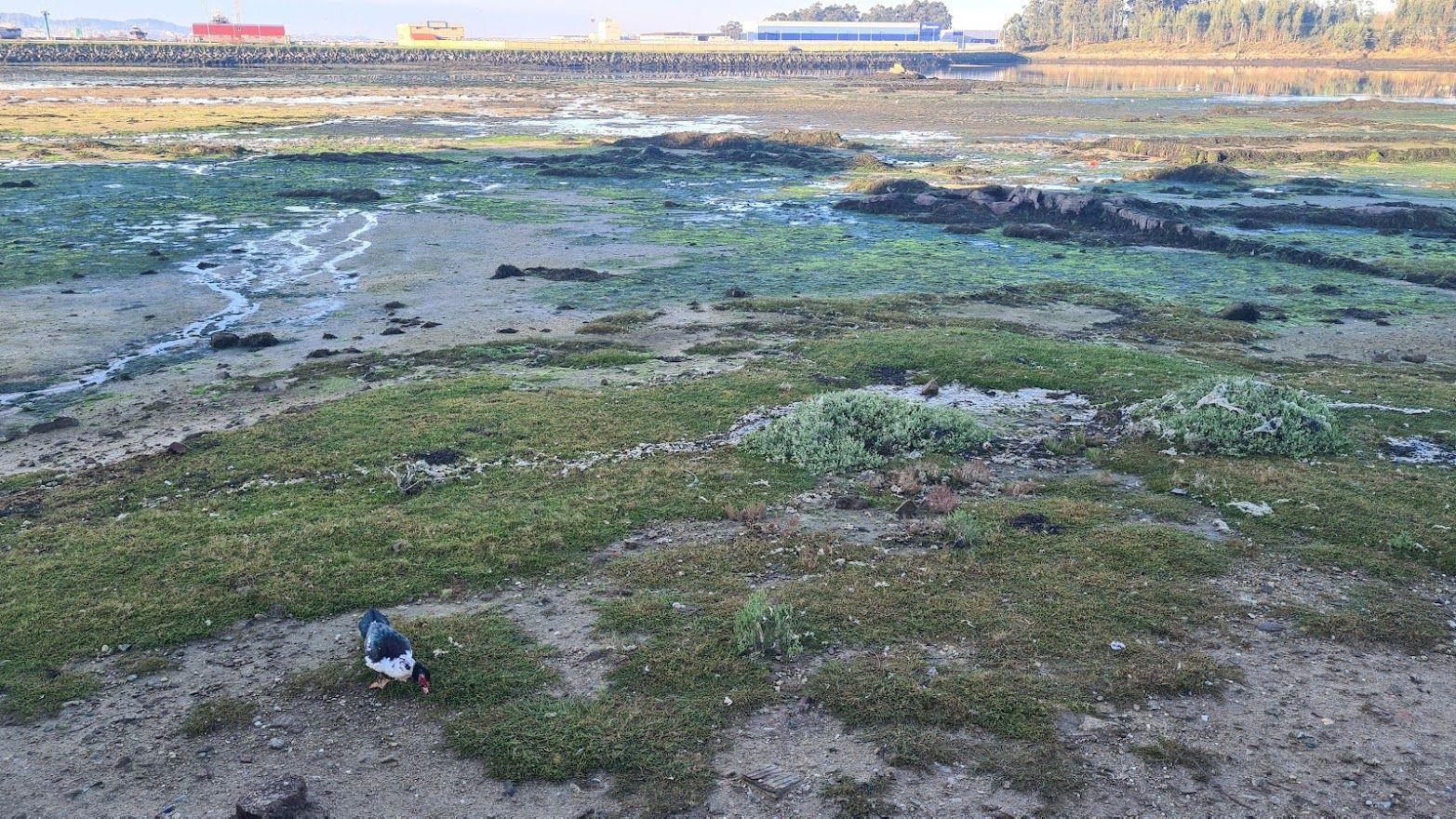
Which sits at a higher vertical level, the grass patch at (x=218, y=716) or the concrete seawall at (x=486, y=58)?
the concrete seawall at (x=486, y=58)

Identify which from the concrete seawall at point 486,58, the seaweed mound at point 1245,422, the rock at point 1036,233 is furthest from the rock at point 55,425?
the concrete seawall at point 486,58

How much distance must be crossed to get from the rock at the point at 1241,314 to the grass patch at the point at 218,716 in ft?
84.0

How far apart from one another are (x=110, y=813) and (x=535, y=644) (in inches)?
151

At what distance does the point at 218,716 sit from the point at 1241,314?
26192 mm

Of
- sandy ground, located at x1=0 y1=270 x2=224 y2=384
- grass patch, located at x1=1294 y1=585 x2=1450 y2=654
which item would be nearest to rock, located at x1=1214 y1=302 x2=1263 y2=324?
grass patch, located at x1=1294 y1=585 x2=1450 y2=654

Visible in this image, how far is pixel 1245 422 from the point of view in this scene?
621 inches

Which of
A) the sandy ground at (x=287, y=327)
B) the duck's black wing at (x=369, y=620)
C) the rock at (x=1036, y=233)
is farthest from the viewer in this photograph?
the rock at (x=1036, y=233)

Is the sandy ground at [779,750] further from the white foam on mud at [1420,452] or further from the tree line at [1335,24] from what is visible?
the tree line at [1335,24]

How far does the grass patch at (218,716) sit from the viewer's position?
29.3 feet

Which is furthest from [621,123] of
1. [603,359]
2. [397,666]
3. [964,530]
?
[397,666]

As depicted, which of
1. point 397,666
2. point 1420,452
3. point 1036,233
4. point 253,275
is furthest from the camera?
point 1036,233

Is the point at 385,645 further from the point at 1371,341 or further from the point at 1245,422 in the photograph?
the point at 1371,341

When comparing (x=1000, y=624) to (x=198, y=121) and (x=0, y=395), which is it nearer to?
(x=0, y=395)

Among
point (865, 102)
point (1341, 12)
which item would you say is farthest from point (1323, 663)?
point (1341, 12)
